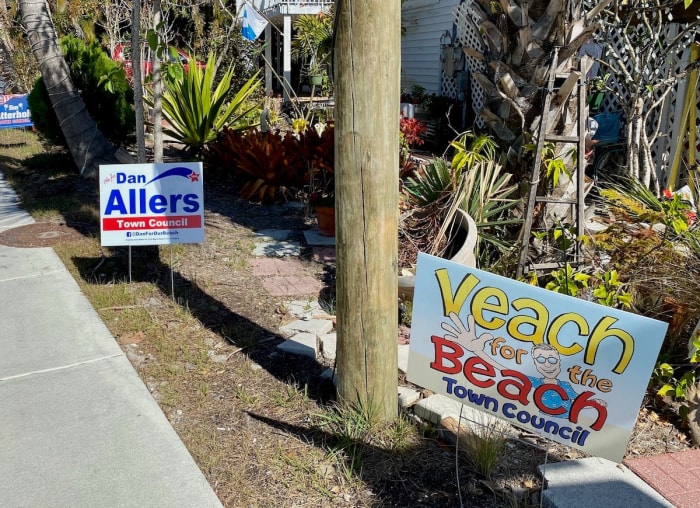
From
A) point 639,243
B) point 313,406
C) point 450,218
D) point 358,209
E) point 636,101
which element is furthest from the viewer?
point 636,101

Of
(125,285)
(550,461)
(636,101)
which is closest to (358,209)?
(550,461)

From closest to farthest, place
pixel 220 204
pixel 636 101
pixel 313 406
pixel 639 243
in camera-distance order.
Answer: pixel 313 406 < pixel 639 243 < pixel 636 101 < pixel 220 204

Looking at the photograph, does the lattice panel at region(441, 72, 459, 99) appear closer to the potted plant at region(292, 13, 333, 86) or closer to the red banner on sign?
the potted plant at region(292, 13, 333, 86)

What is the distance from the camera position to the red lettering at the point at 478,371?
2.97 meters

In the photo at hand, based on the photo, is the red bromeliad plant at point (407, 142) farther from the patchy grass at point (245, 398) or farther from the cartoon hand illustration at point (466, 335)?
the cartoon hand illustration at point (466, 335)

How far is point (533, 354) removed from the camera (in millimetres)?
2830

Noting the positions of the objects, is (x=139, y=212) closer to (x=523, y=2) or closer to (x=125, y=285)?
(x=125, y=285)

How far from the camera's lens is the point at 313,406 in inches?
151

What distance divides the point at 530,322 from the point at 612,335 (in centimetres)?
32

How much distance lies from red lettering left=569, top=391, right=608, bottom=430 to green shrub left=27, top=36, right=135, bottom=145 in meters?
8.97

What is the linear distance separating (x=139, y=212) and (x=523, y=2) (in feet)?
10.8

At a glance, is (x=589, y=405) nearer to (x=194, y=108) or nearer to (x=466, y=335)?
(x=466, y=335)

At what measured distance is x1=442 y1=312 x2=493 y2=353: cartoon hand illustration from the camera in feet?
9.70

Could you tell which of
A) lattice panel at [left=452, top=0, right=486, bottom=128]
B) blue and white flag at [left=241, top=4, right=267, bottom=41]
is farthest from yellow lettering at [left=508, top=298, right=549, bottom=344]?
blue and white flag at [left=241, top=4, right=267, bottom=41]
